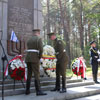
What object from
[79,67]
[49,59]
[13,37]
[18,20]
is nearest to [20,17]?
[18,20]

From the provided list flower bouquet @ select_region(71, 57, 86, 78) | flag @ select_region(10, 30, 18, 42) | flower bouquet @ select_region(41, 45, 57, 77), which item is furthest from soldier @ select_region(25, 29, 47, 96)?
flower bouquet @ select_region(71, 57, 86, 78)

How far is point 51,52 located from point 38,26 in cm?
280

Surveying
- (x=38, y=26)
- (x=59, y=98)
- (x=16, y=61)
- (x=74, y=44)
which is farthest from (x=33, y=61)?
(x=74, y=44)

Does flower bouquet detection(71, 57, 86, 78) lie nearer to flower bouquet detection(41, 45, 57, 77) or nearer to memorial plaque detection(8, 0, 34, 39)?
flower bouquet detection(41, 45, 57, 77)

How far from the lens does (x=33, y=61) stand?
5.62 metres

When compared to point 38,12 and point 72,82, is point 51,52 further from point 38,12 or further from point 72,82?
point 38,12

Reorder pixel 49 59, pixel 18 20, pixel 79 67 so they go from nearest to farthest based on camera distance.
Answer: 1. pixel 49 59
2. pixel 18 20
3. pixel 79 67

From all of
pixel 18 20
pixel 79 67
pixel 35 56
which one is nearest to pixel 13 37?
pixel 18 20

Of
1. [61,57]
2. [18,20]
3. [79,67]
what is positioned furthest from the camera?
[79,67]

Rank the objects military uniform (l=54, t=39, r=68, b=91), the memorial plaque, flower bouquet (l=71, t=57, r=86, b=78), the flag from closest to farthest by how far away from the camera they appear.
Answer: military uniform (l=54, t=39, r=68, b=91), the flag, the memorial plaque, flower bouquet (l=71, t=57, r=86, b=78)

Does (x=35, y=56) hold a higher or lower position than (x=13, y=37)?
lower

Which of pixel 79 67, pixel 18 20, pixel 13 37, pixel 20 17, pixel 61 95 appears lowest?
pixel 61 95

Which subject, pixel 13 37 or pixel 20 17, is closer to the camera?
pixel 13 37

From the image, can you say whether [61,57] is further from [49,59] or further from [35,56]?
[35,56]
